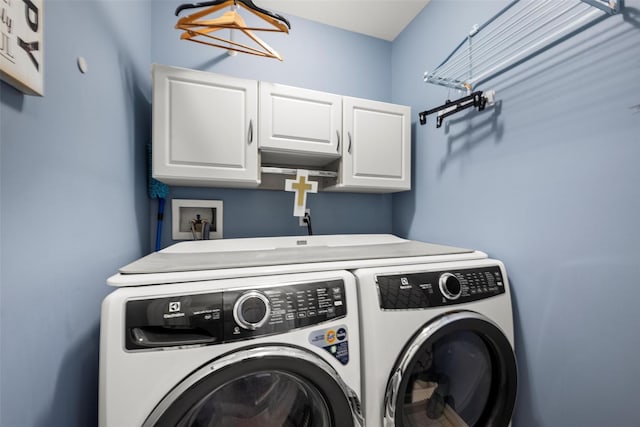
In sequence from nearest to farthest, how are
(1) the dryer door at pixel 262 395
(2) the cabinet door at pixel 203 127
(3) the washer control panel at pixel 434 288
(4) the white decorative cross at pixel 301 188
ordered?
1. (1) the dryer door at pixel 262 395
2. (3) the washer control panel at pixel 434 288
3. (2) the cabinet door at pixel 203 127
4. (4) the white decorative cross at pixel 301 188

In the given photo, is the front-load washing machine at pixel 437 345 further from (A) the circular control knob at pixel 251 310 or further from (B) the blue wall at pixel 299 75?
(B) the blue wall at pixel 299 75

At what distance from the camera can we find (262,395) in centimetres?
75

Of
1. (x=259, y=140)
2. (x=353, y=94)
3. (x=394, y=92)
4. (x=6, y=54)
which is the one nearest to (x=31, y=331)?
(x=6, y=54)

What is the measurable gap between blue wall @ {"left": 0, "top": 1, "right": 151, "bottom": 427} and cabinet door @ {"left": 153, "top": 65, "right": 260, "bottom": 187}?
149 millimetres

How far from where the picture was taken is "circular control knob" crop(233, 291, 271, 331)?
0.65m

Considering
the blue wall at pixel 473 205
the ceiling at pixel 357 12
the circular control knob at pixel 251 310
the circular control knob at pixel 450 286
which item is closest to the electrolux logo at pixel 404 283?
the circular control knob at pixel 450 286

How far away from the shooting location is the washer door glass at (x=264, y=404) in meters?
0.70

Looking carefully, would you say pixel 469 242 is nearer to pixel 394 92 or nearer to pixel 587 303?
pixel 587 303

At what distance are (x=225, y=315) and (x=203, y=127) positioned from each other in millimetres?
963

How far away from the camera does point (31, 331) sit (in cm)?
58

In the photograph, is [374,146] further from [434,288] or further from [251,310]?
[251,310]

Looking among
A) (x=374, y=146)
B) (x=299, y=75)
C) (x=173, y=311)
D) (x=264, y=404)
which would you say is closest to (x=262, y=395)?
(x=264, y=404)

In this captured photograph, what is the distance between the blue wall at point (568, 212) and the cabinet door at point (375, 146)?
1.21 feet

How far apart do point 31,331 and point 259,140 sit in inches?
41.4
